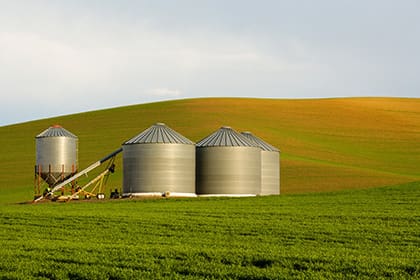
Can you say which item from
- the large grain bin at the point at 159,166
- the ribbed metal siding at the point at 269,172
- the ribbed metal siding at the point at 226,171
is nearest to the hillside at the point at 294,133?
the ribbed metal siding at the point at 269,172

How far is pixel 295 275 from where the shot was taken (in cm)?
1980

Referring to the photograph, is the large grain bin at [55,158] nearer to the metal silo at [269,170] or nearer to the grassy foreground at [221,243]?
the metal silo at [269,170]

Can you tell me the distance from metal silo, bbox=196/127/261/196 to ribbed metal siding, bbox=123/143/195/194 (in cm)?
159

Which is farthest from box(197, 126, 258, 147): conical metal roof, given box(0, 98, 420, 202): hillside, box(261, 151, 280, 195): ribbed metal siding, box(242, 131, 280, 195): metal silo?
box(0, 98, 420, 202): hillside

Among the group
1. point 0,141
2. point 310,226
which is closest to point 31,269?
point 310,226

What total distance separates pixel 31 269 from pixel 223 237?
9.43m

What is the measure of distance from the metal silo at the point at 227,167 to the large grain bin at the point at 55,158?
503 inches

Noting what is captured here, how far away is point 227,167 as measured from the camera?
2542 inches

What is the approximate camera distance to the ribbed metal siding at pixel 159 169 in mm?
61594

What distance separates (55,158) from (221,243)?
148 ft

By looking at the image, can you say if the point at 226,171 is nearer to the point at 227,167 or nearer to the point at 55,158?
the point at 227,167

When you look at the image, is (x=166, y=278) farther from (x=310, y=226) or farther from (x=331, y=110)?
(x=331, y=110)

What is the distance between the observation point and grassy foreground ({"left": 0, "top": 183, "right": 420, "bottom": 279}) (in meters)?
20.7

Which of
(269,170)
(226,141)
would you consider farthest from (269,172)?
(226,141)
